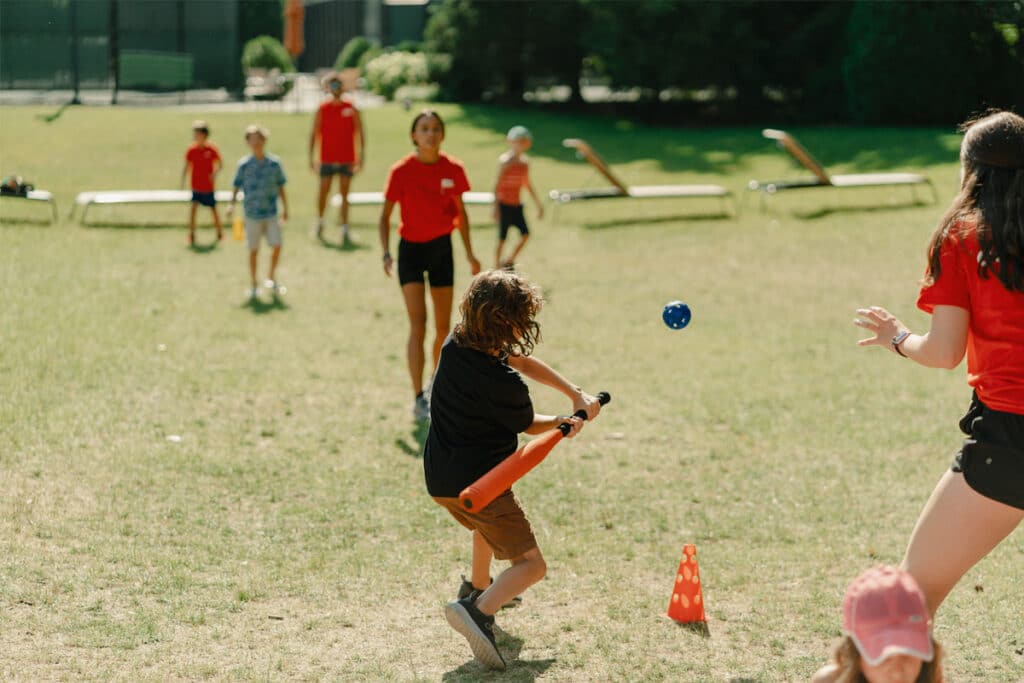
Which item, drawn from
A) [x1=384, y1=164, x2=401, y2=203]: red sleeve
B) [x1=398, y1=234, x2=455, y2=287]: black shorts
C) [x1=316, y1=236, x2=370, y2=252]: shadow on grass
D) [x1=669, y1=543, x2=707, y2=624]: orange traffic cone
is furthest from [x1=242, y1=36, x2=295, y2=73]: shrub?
[x1=669, y1=543, x2=707, y2=624]: orange traffic cone

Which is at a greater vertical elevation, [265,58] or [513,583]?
[265,58]

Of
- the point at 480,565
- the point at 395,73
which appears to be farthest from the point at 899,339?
the point at 395,73

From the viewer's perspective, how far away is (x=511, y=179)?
51.2 feet

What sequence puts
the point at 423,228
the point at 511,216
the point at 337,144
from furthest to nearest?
1. the point at 337,144
2. the point at 511,216
3. the point at 423,228

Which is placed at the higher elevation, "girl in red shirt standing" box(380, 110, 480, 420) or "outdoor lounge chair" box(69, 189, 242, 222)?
"girl in red shirt standing" box(380, 110, 480, 420)

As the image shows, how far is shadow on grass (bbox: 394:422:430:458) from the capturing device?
8.64 m

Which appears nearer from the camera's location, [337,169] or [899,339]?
[899,339]

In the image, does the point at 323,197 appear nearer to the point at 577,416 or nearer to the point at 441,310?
the point at 441,310

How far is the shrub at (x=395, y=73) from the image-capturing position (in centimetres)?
4191

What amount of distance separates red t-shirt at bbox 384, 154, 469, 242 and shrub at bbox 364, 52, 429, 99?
32.8 metres

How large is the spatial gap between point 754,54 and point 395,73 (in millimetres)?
13105

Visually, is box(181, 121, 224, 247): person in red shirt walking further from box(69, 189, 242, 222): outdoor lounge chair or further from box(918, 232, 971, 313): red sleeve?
box(918, 232, 971, 313): red sleeve

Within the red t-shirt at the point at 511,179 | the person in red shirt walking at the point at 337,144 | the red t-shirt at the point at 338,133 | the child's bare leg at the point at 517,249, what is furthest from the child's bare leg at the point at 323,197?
the red t-shirt at the point at 511,179

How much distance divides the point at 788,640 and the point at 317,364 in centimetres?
617
